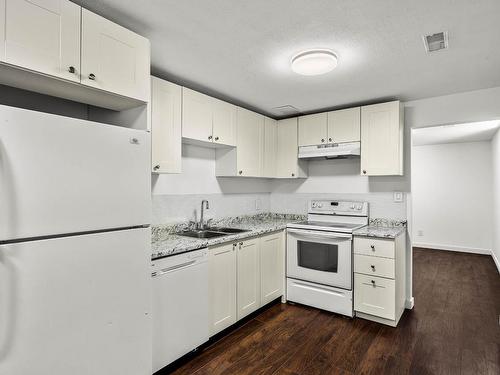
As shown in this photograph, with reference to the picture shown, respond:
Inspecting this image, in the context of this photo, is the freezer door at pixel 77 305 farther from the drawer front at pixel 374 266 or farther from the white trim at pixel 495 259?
the white trim at pixel 495 259

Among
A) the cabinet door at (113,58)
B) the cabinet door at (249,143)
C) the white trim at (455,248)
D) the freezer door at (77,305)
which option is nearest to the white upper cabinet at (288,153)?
the cabinet door at (249,143)

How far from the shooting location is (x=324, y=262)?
315 centimetres

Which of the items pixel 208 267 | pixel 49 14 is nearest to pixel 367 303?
pixel 208 267

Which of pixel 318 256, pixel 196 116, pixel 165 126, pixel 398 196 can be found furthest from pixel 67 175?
pixel 398 196

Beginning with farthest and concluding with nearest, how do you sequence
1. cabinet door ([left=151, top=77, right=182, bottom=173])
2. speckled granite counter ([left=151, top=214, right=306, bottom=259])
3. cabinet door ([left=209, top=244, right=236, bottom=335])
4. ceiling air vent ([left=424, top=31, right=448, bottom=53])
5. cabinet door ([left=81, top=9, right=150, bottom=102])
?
cabinet door ([left=209, top=244, right=236, bottom=335]) → cabinet door ([left=151, top=77, right=182, bottom=173]) → speckled granite counter ([left=151, top=214, right=306, bottom=259]) → ceiling air vent ([left=424, top=31, right=448, bottom=53]) → cabinet door ([left=81, top=9, right=150, bottom=102])

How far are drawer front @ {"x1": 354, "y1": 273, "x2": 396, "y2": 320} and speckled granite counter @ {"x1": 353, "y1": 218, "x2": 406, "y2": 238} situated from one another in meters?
0.43

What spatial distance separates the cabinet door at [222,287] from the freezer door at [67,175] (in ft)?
3.05

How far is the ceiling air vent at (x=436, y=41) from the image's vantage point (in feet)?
6.25

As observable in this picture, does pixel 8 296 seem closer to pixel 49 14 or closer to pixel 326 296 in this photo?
pixel 49 14

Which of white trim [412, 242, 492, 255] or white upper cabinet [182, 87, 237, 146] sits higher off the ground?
white upper cabinet [182, 87, 237, 146]

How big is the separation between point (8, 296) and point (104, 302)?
430 millimetres

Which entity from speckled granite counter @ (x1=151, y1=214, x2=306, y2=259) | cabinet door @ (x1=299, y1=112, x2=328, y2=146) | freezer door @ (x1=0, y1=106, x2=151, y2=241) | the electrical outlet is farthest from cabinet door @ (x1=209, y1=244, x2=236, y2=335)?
cabinet door @ (x1=299, y1=112, x2=328, y2=146)

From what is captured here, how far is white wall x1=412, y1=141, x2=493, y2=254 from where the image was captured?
573cm

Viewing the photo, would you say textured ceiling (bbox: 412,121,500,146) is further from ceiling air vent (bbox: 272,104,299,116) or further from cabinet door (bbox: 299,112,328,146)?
ceiling air vent (bbox: 272,104,299,116)
